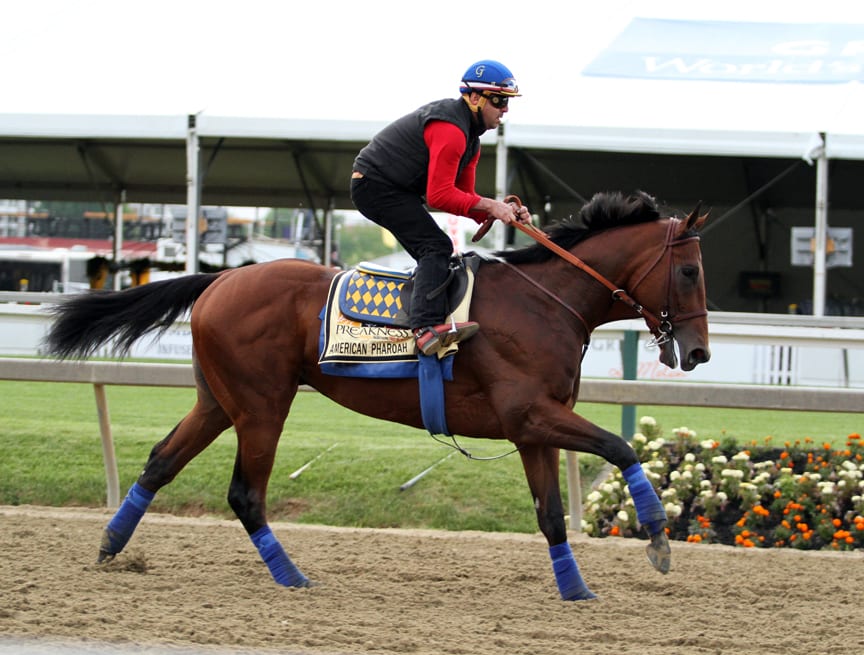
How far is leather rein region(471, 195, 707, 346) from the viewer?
548 centimetres

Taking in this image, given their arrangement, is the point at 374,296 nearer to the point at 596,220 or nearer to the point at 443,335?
the point at 443,335

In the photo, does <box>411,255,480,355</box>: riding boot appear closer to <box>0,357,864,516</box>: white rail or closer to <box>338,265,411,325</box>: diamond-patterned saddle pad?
<box>338,265,411,325</box>: diamond-patterned saddle pad

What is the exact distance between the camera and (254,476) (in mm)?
5824

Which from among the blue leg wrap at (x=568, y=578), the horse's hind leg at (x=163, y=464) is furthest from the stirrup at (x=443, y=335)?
the horse's hind leg at (x=163, y=464)

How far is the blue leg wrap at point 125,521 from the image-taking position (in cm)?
591

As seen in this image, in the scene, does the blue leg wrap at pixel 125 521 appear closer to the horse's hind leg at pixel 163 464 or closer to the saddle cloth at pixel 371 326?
the horse's hind leg at pixel 163 464

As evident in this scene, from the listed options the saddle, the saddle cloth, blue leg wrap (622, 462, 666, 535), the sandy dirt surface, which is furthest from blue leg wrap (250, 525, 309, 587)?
blue leg wrap (622, 462, 666, 535)

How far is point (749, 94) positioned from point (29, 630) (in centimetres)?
1314

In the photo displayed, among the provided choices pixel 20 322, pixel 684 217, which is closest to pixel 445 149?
pixel 684 217

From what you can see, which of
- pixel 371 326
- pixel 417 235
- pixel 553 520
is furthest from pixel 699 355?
pixel 371 326

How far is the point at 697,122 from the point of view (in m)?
14.8

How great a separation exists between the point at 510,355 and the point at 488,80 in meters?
1.35

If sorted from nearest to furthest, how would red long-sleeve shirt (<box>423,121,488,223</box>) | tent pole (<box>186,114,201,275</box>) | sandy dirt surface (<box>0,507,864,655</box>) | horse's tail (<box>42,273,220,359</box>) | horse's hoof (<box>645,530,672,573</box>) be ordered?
sandy dirt surface (<box>0,507,864,655</box>)
horse's hoof (<box>645,530,672,573</box>)
red long-sleeve shirt (<box>423,121,488,223</box>)
horse's tail (<box>42,273,220,359</box>)
tent pole (<box>186,114,201,275</box>)

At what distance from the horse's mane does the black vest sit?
1.83 ft
